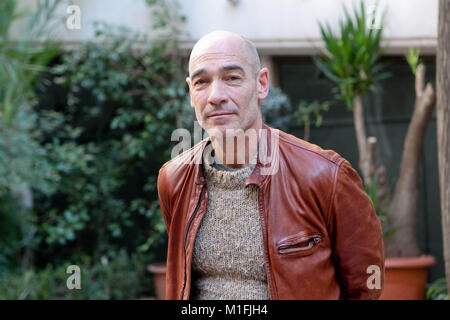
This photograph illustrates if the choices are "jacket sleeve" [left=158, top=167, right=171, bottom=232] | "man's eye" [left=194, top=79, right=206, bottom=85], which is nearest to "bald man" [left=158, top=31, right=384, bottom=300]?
"man's eye" [left=194, top=79, right=206, bottom=85]

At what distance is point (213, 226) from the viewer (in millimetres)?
2004

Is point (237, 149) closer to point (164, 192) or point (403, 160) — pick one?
point (164, 192)

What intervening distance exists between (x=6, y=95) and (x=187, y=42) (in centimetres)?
202

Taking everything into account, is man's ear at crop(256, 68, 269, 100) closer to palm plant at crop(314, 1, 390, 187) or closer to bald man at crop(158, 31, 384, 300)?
bald man at crop(158, 31, 384, 300)

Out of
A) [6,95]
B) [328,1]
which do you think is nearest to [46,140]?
[6,95]

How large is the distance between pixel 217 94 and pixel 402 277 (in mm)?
3708

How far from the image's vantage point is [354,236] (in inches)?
75.1

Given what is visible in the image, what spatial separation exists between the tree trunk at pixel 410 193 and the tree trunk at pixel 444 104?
1.23 meters

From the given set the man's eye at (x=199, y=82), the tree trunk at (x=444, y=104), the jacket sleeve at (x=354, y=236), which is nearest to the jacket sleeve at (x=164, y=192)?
the man's eye at (x=199, y=82)

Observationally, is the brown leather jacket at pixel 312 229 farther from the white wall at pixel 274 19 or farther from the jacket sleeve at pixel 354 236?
the white wall at pixel 274 19

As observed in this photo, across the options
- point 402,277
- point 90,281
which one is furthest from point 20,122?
point 402,277

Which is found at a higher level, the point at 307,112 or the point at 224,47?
the point at 307,112

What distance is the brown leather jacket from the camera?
185 cm

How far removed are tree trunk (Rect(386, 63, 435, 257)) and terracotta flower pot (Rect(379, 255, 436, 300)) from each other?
0.58 ft
